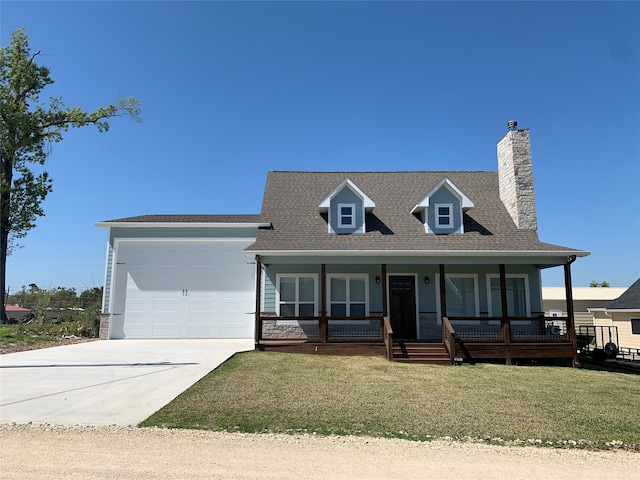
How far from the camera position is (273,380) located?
28.6ft

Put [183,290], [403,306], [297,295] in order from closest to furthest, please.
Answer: [403,306], [297,295], [183,290]

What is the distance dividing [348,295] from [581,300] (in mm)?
26354

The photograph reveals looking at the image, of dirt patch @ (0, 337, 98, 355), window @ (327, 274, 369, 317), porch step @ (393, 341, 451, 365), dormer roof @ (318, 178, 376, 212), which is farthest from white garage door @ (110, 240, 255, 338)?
porch step @ (393, 341, 451, 365)

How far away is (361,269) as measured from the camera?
1507cm

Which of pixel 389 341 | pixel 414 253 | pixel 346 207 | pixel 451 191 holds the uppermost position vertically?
pixel 451 191

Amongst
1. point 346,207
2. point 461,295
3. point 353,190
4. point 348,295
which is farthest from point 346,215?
point 461,295

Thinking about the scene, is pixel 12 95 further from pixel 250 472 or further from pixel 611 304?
pixel 611 304

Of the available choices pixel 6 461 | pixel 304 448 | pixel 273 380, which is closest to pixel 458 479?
pixel 304 448

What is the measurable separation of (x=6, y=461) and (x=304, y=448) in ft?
10.0

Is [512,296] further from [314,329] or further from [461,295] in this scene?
[314,329]

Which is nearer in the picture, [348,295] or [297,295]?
[348,295]

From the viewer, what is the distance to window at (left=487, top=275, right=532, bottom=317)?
14.9 m

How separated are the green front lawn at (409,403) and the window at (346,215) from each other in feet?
20.0

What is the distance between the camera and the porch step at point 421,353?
12234mm
